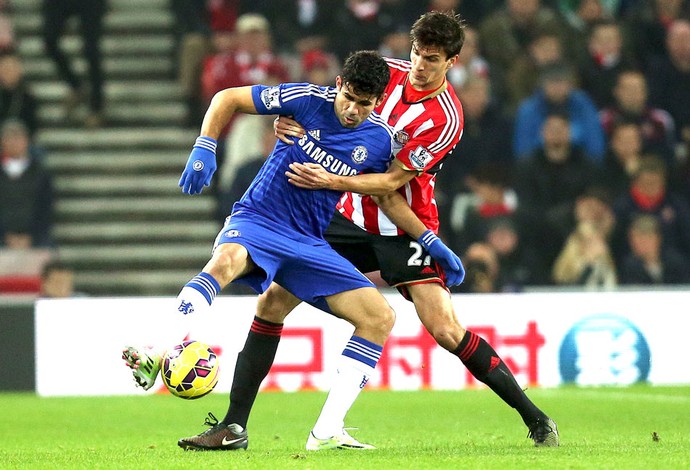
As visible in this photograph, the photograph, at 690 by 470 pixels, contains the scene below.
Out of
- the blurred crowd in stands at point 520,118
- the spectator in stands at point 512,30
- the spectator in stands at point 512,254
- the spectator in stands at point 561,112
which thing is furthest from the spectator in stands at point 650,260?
the spectator in stands at point 512,30

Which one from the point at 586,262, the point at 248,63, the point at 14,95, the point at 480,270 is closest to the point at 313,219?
the point at 480,270

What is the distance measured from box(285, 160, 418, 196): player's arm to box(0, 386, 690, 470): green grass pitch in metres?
1.28

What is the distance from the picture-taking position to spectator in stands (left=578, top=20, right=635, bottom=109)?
14.6m

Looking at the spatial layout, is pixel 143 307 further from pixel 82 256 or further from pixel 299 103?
pixel 299 103

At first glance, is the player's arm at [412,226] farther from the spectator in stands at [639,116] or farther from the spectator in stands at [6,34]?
the spectator in stands at [6,34]

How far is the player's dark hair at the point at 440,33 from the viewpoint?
6.76m

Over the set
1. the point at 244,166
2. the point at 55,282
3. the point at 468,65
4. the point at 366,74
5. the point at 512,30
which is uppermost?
the point at 512,30

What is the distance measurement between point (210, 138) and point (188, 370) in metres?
1.10

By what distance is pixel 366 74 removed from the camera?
6285 millimetres

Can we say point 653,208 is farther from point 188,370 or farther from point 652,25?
point 188,370

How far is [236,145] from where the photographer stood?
13938 mm

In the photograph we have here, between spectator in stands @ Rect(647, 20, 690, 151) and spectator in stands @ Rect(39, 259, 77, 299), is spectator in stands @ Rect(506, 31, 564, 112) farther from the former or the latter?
spectator in stands @ Rect(39, 259, 77, 299)

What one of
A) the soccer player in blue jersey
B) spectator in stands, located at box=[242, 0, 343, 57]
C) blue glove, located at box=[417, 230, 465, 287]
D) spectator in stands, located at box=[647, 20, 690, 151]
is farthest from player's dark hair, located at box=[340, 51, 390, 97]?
spectator in stands, located at box=[647, 20, 690, 151]

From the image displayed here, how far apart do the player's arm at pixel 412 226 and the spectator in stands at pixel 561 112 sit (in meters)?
7.11
